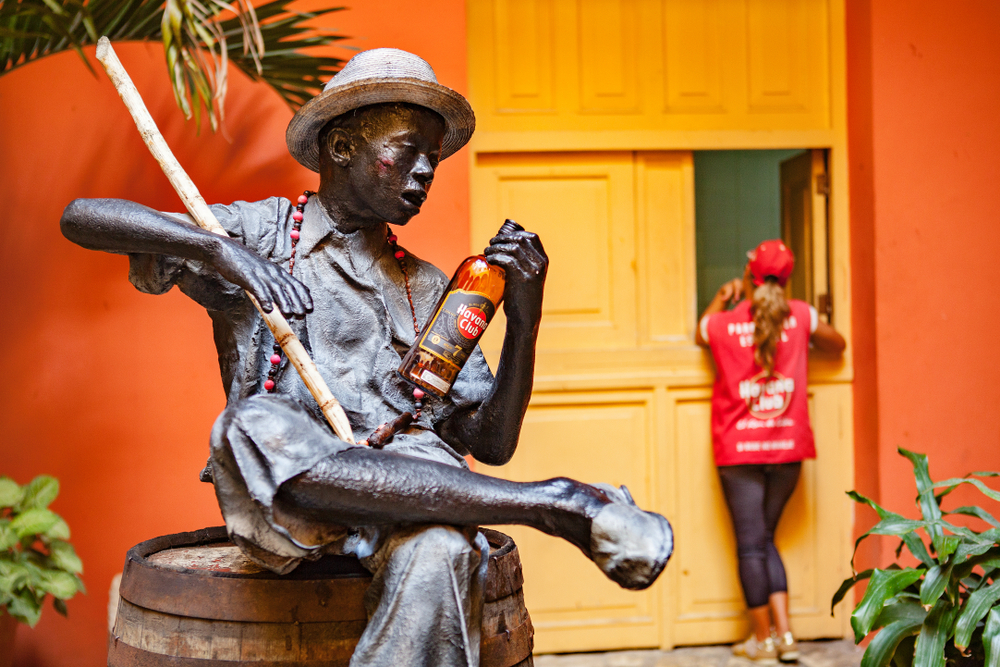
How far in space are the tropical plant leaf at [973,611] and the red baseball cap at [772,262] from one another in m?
1.43

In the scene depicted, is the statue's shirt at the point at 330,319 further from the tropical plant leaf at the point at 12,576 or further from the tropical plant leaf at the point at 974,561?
the tropical plant leaf at the point at 974,561

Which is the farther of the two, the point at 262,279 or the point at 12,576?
the point at 12,576

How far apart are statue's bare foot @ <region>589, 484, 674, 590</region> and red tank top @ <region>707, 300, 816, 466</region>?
2354 mm

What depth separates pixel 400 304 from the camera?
5.40 ft

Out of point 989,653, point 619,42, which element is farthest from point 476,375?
point 619,42

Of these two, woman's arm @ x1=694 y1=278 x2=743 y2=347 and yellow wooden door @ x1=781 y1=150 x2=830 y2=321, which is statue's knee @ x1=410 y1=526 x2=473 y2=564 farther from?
yellow wooden door @ x1=781 y1=150 x2=830 y2=321

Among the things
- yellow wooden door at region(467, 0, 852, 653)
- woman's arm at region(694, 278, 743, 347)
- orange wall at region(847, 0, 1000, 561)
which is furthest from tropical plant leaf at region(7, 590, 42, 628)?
orange wall at region(847, 0, 1000, 561)

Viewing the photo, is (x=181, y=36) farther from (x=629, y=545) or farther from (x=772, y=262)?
(x=772, y=262)

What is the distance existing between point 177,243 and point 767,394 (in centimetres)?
261

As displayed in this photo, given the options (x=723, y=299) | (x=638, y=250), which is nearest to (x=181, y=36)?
(x=638, y=250)

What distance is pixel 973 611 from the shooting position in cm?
240

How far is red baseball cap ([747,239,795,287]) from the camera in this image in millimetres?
3488

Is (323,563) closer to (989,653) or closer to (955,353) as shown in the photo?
(989,653)

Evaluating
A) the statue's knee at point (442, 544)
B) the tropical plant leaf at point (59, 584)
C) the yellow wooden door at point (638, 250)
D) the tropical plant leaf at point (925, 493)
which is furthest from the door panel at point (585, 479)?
the statue's knee at point (442, 544)
